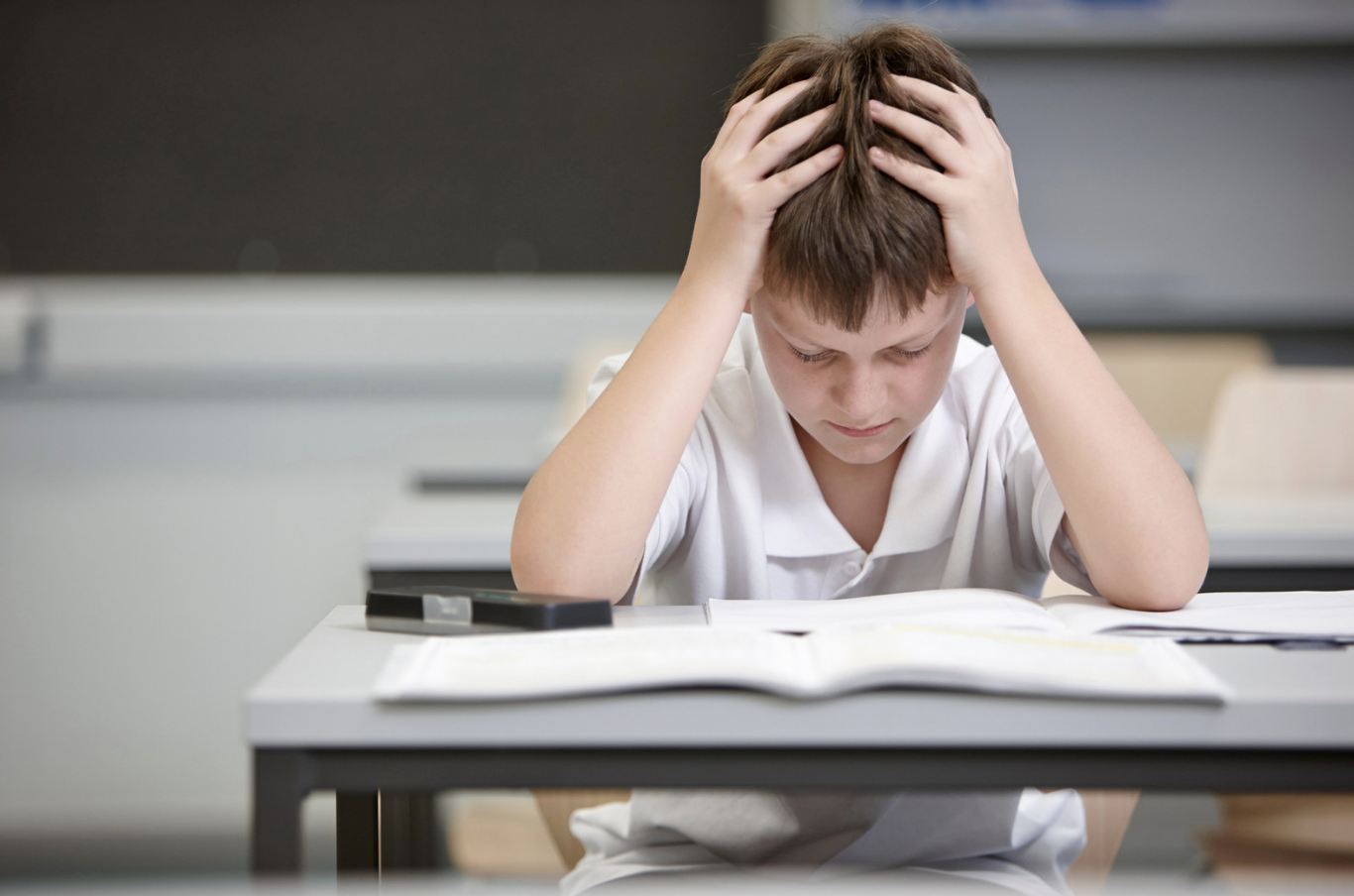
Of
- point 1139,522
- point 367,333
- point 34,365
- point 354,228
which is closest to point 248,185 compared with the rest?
point 354,228

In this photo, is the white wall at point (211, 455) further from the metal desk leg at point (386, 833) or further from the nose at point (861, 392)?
the nose at point (861, 392)

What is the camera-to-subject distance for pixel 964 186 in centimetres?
80

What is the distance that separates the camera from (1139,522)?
30.6 inches

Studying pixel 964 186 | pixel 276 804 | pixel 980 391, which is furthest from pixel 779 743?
pixel 980 391

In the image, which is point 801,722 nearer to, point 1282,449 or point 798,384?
point 798,384

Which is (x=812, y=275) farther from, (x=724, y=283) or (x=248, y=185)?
(x=248, y=185)

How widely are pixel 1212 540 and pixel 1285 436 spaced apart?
860 millimetres

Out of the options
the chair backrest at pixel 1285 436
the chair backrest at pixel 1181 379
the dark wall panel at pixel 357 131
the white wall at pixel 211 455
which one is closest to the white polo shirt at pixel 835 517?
the chair backrest at pixel 1285 436

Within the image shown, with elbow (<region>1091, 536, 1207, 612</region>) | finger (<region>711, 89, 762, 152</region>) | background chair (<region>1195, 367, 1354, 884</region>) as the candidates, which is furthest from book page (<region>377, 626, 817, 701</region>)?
background chair (<region>1195, 367, 1354, 884</region>)

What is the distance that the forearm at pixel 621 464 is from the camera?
2.67 feet

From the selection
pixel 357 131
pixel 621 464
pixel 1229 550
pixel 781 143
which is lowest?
pixel 1229 550

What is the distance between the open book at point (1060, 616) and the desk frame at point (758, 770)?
→ 0.13m

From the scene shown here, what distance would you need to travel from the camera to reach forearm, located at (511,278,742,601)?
814 millimetres

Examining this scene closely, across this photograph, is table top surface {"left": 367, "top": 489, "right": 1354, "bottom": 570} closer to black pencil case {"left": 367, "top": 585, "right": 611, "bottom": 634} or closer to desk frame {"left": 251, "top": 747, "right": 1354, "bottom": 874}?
black pencil case {"left": 367, "top": 585, "right": 611, "bottom": 634}
